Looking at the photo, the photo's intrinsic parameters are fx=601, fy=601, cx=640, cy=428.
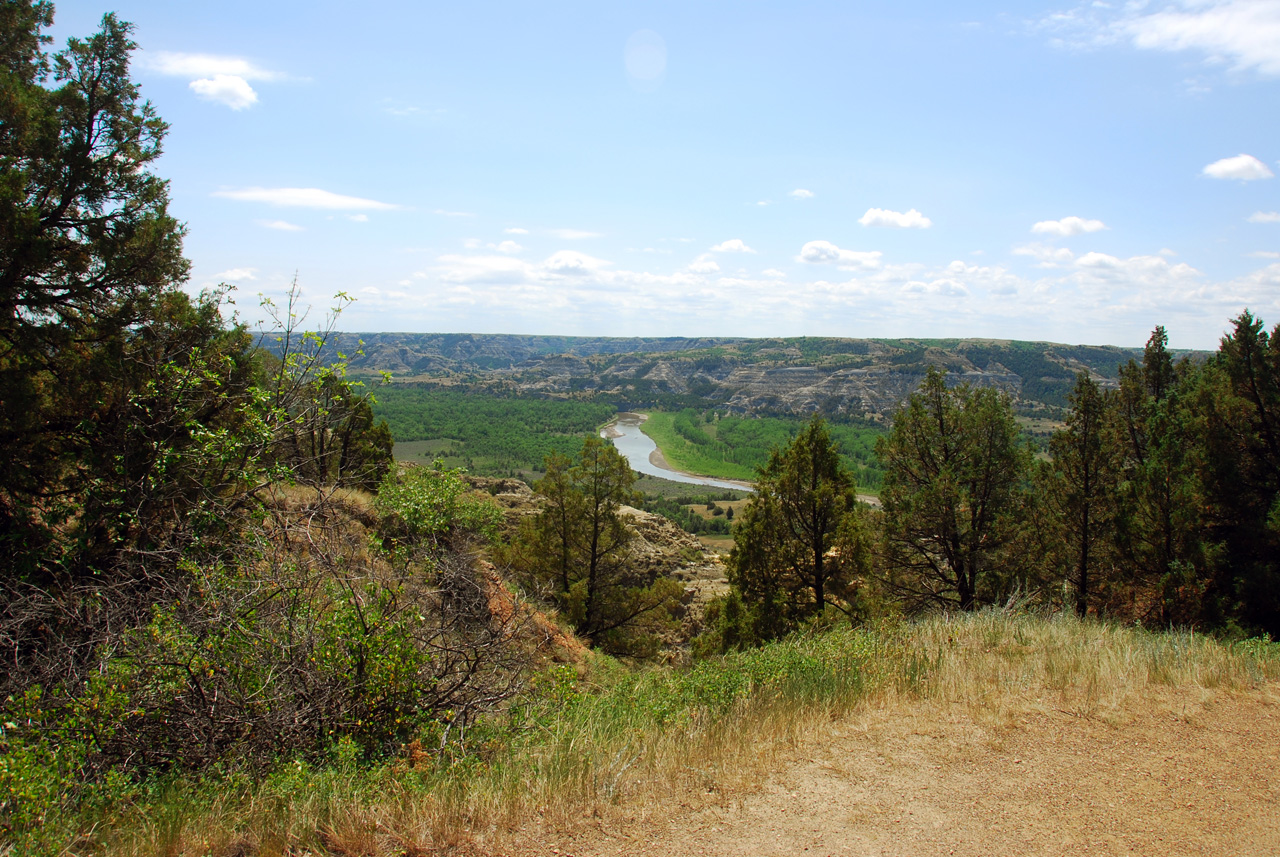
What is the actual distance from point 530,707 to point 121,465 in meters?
5.92

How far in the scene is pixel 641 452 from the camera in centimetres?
13238

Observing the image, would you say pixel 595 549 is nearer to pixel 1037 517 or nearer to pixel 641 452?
pixel 1037 517

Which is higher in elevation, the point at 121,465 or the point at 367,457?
the point at 121,465

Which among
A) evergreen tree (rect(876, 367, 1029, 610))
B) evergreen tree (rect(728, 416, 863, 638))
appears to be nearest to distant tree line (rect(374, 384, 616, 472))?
evergreen tree (rect(728, 416, 863, 638))

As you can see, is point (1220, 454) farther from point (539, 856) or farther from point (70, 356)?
point (70, 356)

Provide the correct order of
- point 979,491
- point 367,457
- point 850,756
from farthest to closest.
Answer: point 367,457
point 979,491
point 850,756

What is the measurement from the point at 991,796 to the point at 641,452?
12779 cm

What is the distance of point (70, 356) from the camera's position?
8242mm

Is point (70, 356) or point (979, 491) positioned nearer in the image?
point (70, 356)

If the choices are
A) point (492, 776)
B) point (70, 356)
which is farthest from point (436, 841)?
point (70, 356)

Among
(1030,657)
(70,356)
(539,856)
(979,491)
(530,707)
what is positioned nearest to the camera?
(539,856)

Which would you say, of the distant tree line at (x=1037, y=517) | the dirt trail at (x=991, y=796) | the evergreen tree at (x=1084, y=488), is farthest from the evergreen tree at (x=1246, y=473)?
the dirt trail at (x=991, y=796)

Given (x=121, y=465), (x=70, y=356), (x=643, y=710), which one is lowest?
(x=643, y=710)

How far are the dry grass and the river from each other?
67.7 m
